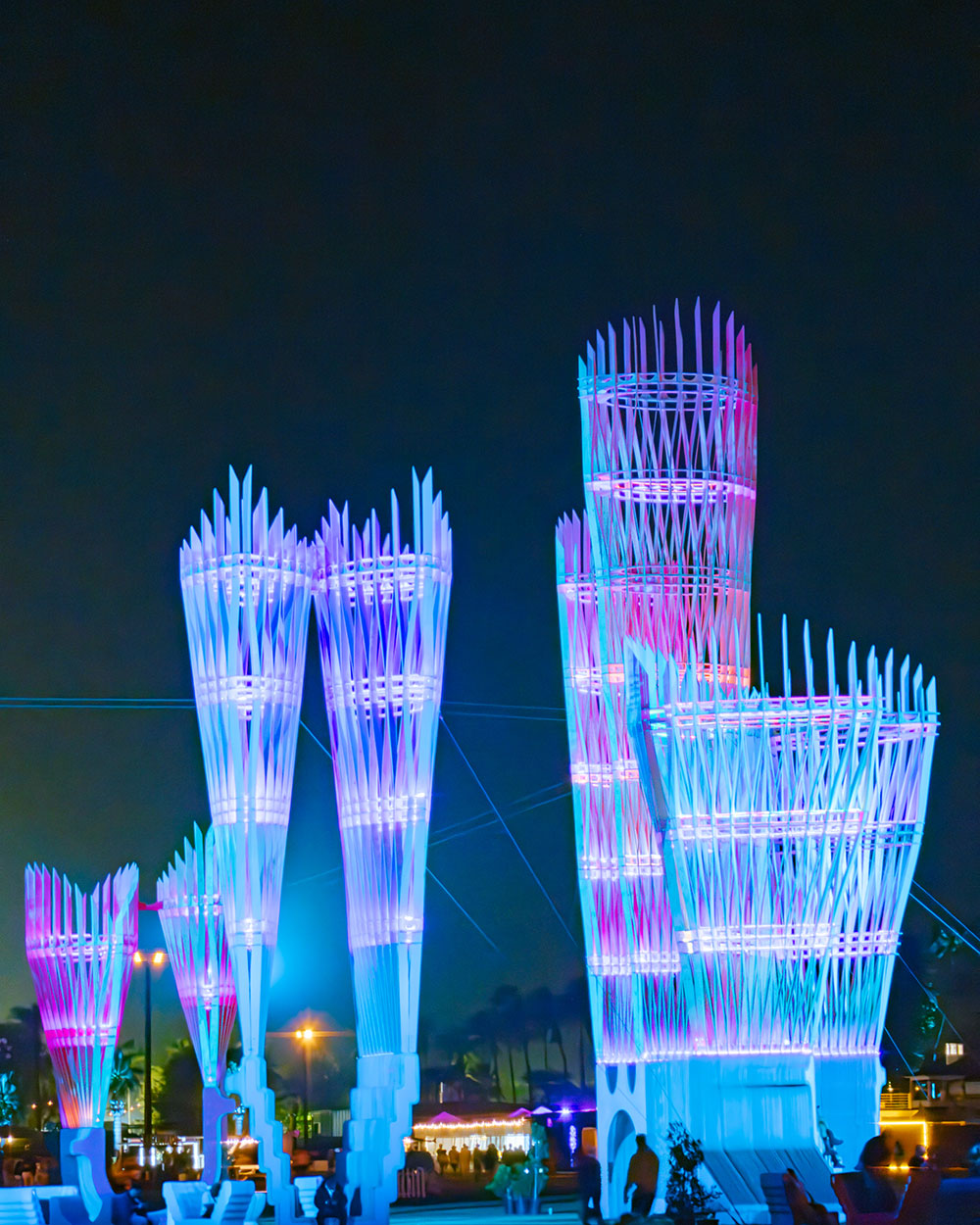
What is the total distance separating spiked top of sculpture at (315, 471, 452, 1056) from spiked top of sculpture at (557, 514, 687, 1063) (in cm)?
315

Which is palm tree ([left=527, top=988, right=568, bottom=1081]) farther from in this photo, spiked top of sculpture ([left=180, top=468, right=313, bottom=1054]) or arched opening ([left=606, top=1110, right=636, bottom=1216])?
spiked top of sculpture ([left=180, top=468, right=313, bottom=1054])

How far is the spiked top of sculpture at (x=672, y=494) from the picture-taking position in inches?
1181

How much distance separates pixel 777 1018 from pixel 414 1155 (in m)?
18.4

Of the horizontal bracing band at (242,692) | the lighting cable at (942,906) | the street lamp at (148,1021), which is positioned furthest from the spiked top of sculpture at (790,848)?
the street lamp at (148,1021)

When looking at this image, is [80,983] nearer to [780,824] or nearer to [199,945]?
[199,945]

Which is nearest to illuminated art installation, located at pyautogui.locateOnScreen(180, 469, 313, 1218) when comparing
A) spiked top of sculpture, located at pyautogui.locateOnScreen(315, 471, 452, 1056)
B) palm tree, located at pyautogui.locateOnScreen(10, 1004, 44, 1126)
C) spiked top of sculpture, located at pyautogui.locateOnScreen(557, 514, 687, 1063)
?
spiked top of sculpture, located at pyautogui.locateOnScreen(315, 471, 452, 1056)

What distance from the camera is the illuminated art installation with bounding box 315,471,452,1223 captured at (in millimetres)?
29125

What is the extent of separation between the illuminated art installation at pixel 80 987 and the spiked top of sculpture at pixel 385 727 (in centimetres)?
940

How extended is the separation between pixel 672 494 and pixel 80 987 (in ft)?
51.2

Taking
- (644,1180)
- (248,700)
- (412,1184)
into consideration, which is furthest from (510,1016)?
(644,1180)

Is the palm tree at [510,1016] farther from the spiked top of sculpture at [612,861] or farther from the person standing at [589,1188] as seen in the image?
the person standing at [589,1188]

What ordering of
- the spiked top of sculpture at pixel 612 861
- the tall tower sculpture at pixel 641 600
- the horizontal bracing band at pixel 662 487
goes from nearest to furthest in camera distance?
the tall tower sculpture at pixel 641 600, the horizontal bracing band at pixel 662 487, the spiked top of sculpture at pixel 612 861

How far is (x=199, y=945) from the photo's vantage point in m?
38.0

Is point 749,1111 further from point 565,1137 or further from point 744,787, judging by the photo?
point 565,1137
